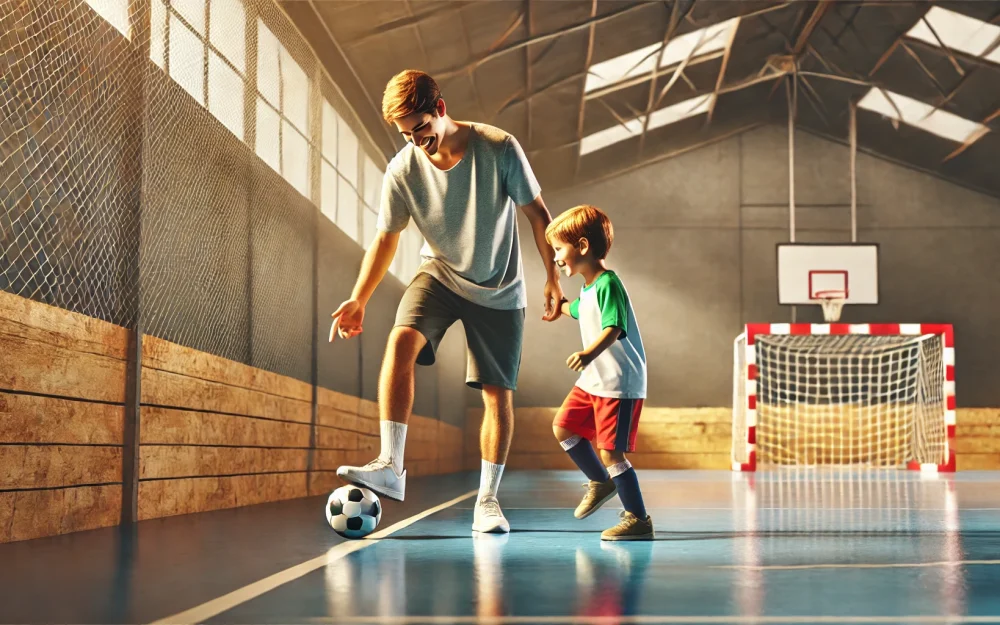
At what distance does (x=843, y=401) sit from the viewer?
16609 mm

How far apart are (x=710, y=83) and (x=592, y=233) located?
11768 millimetres

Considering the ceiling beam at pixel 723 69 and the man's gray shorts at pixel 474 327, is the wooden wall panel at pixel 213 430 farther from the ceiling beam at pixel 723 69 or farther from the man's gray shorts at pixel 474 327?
the ceiling beam at pixel 723 69

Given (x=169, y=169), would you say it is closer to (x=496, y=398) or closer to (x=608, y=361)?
(x=496, y=398)

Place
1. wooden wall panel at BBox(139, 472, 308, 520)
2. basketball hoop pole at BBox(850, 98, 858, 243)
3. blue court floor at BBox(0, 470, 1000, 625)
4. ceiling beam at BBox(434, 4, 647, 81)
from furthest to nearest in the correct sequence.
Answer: basketball hoop pole at BBox(850, 98, 858, 243) < ceiling beam at BBox(434, 4, 647, 81) < wooden wall panel at BBox(139, 472, 308, 520) < blue court floor at BBox(0, 470, 1000, 625)

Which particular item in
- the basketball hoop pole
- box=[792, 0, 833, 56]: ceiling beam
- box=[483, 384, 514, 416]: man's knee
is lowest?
box=[483, 384, 514, 416]: man's knee

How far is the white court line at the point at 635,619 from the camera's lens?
81.7 inches

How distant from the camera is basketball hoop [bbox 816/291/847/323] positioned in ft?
50.2

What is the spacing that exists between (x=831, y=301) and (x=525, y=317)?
317 inches

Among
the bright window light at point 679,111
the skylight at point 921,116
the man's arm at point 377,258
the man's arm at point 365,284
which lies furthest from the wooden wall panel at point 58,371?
the skylight at point 921,116

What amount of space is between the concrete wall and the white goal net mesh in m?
0.71

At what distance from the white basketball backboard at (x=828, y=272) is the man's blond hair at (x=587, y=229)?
1237 centimetres

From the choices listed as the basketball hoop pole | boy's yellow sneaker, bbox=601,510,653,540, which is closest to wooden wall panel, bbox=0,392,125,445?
boy's yellow sneaker, bbox=601,510,653,540

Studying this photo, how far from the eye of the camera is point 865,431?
16.5 metres

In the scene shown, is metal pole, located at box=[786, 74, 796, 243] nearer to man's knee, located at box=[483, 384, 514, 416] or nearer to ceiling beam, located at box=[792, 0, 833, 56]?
ceiling beam, located at box=[792, 0, 833, 56]
